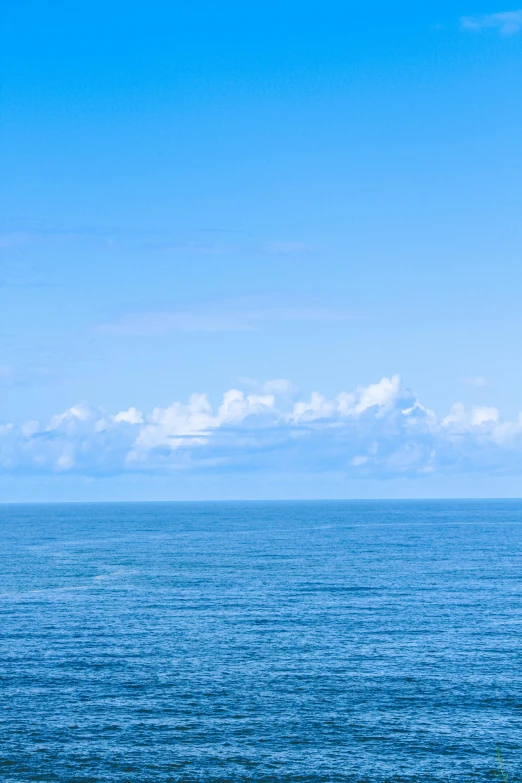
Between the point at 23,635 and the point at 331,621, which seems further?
the point at 331,621

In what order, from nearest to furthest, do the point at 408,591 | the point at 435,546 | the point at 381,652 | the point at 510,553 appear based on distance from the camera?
the point at 381,652
the point at 408,591
the point at 510,553
the point at 435,546

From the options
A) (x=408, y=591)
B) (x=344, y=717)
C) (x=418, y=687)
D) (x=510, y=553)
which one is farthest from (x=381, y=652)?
(x=510, y=553)

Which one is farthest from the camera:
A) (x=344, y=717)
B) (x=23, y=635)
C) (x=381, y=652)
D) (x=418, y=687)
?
(x=23, y=635)

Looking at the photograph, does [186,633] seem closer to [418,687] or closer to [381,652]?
[381,652]

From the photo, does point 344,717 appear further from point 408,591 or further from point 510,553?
point 510,553

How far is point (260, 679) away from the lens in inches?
2995

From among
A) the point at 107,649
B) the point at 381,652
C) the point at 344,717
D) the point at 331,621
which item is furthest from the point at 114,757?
the point at 331,621

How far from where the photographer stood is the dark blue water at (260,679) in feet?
191

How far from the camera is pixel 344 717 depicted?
215 ft

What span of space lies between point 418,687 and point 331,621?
27.0 metres

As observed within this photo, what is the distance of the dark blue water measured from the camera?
58.2 m

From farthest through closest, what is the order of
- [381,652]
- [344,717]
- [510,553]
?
[510,553] → [381,652] → [344,717]

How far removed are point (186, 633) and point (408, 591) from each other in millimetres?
43062

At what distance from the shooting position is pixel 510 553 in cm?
17800
